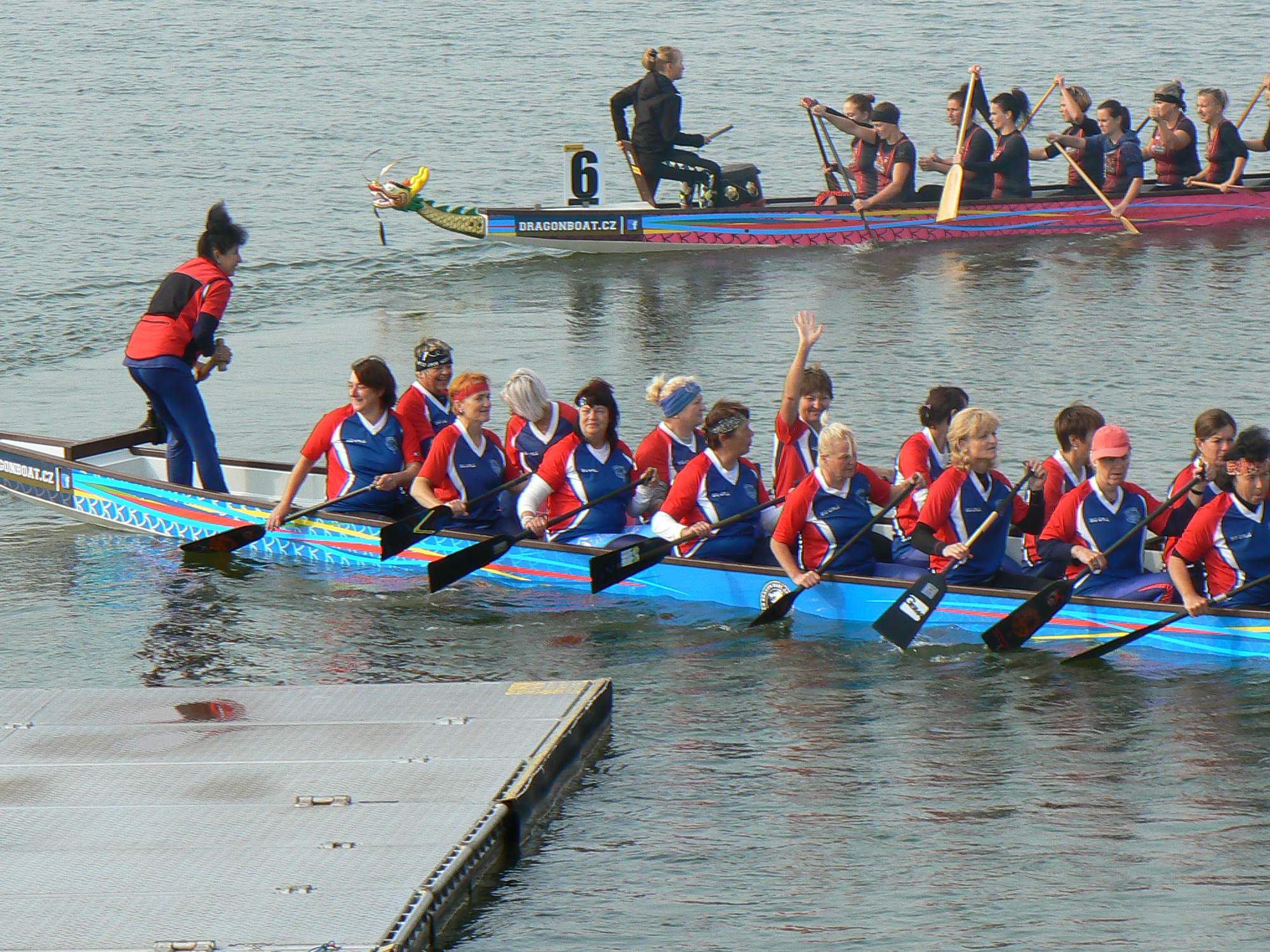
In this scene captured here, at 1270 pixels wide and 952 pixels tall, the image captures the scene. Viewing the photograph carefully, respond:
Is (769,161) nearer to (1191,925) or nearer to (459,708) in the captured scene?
(459,708)

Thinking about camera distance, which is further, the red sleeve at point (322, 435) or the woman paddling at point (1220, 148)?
the woman paddling at point (1220, 148)

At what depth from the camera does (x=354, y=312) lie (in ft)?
64.5

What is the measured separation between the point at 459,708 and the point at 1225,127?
13942mm

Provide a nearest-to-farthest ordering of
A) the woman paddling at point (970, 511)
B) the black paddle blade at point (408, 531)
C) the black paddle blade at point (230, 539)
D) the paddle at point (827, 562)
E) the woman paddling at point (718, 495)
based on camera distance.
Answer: the woman paddling at point (970, 511), the paddle at point (827, 562), the woman paddling at point (718, 495), the black paddle blade at point (408, 531), the black paddle blade at point (230, 539)

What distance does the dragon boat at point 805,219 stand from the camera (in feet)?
65.1

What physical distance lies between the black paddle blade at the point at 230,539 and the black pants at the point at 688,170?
29.2ft

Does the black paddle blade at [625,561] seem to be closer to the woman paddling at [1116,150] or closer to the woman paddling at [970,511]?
the woman paddling at [970,511]

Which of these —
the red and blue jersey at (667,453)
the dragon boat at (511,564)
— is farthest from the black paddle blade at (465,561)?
the red and blue jersey at (667,453)

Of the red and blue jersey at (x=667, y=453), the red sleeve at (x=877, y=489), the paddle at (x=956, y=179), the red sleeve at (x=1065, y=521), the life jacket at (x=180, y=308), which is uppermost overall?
the paddle at (x=956, y=179)

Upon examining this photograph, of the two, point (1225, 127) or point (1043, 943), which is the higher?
point (1225, 127)

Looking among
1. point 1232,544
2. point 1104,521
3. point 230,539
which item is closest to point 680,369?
point 230,539

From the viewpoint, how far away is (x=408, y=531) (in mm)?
11094

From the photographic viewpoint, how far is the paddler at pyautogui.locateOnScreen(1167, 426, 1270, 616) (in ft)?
29.3

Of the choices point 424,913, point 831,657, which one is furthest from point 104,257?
point 424,913
